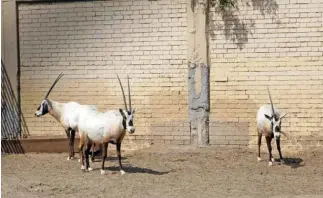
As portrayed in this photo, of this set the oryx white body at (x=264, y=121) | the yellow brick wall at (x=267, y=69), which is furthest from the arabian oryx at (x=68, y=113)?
the oryx white body at (x=264, y=121)

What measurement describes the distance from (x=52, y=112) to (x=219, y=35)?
385cm

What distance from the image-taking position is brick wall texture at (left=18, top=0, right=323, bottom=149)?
432 inches

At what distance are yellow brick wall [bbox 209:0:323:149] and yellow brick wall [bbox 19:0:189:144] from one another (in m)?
0.80

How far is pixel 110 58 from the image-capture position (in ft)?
39.0

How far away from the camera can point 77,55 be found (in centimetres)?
1205

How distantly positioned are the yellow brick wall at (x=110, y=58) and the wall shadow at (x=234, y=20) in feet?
2.13

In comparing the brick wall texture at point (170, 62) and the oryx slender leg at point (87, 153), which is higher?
the brick wall texture at point (170, 62)

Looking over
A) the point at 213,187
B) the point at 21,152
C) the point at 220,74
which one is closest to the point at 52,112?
the point at 21,152

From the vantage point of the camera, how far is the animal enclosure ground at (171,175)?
7824 mm

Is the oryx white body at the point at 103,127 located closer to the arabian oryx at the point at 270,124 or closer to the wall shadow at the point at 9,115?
the arabian oryx at the point at 270,124

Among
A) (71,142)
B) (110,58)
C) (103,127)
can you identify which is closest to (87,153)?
(103,127)

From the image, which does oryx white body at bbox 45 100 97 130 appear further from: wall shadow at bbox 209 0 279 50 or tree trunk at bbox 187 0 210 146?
wall shadow at bbox 209 0 279 50

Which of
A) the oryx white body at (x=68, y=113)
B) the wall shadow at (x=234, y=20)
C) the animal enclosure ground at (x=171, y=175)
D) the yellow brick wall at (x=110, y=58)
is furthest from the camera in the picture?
the yellow brick wall at (x=110, y=58)

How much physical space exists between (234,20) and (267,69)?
4.08 feet
